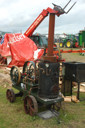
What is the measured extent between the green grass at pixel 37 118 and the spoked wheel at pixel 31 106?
0.12 meters

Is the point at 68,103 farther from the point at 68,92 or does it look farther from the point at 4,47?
the point at 4,47

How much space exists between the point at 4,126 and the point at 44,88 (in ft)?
4.07

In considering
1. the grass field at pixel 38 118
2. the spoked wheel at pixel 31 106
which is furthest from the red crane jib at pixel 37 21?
the spoked wheel at pixel 31 106

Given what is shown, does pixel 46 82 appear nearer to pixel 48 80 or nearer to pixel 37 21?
pixel 48 80

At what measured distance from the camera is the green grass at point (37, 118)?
3.49 m

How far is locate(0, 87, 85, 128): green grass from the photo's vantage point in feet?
11.4

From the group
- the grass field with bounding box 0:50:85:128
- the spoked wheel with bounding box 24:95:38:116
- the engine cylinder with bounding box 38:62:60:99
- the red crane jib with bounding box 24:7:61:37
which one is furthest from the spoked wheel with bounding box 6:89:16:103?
the red crane jib with bounding box 24:7:61:37

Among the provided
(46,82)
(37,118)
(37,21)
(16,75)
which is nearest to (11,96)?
(16,75)

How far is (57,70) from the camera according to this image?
3775 millimetres

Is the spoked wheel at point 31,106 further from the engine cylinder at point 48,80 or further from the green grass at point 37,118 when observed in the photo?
the engine cylinder at point 48,80

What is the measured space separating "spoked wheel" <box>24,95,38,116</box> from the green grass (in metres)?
0.12

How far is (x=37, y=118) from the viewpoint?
3.73 m

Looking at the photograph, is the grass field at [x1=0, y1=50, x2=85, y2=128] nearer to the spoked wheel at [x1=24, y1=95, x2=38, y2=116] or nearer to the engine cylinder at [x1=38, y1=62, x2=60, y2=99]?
the spoked wheel at [x1=24, y1=95, x2=38, y2=116]

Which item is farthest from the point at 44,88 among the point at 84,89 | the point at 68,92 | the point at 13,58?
the point at 13,58
